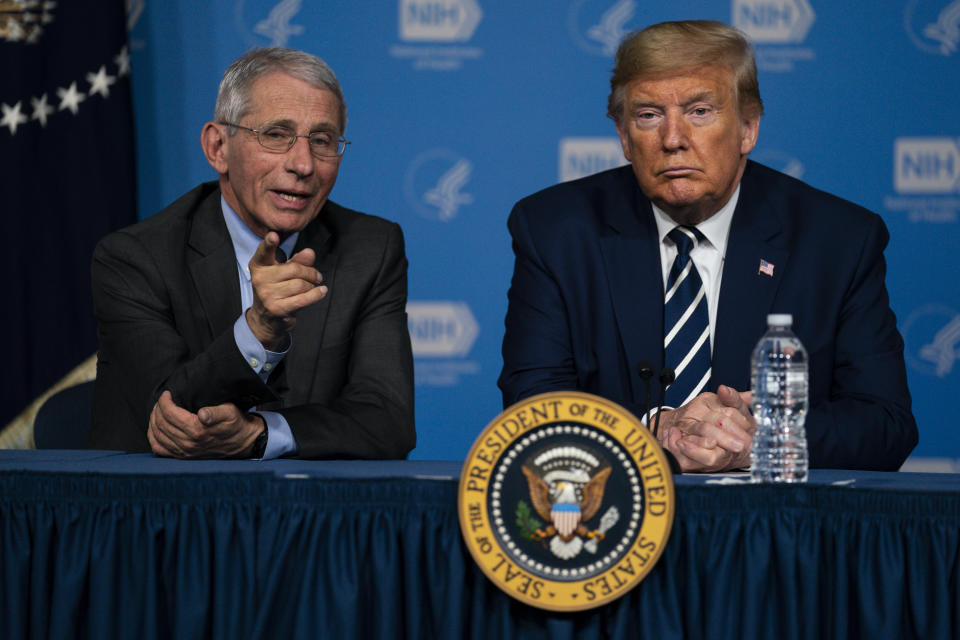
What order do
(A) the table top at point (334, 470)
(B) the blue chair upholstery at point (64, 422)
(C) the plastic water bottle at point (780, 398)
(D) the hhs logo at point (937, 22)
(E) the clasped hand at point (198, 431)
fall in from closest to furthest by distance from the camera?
(A) the table top at point (334, 470) → (C) the plastic water bottle at point (780, 398) → (E) the clasped hand at point (198, 431) → (B) the blue chair upholstery at point (64, 422) → (D) the hhs logo at point (937, 22)

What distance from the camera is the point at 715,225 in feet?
7.93

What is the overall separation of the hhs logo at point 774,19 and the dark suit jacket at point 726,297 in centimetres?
148

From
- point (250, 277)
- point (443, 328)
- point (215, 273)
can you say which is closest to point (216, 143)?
point (215, 273)

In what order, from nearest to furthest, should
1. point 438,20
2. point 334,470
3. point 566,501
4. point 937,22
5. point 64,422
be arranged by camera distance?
point 566,501
point 334,470
point 64,422
point 937,22
point 438,20

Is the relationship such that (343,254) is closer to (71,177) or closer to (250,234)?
(250,234)

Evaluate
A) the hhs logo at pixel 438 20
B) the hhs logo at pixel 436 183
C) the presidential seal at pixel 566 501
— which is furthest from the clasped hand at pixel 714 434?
the hhs logo at pixel 438 20

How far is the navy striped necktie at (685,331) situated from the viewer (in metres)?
2.31

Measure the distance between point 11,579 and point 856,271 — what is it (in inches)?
71.7

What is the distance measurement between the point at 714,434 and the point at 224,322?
119cm

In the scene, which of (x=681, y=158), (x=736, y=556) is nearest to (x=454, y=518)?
(x=736, y=556)

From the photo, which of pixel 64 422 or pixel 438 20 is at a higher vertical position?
pixel 438 20

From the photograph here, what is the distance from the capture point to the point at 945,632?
1401 mm

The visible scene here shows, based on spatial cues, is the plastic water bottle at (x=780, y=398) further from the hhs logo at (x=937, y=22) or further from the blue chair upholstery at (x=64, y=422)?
the hhs logo at (x=937, y=22)

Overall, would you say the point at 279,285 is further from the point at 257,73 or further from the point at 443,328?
the point at 443,328
